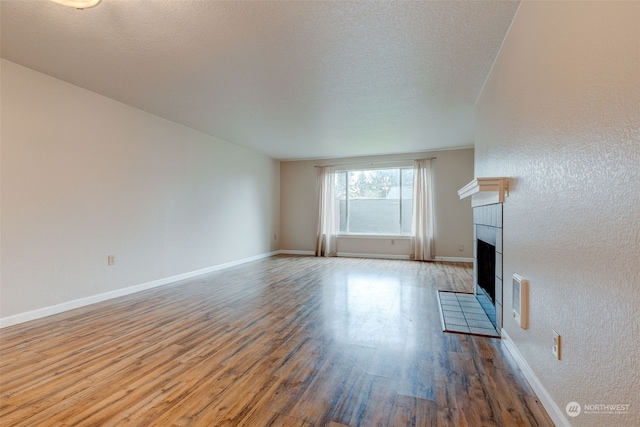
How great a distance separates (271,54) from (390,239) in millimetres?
5180

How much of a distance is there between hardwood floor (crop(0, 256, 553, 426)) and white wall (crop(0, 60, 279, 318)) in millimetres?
502

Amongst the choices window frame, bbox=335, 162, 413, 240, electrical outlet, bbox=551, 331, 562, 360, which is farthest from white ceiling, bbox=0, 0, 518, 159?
window frame, bbox=335, 162, 413, 240

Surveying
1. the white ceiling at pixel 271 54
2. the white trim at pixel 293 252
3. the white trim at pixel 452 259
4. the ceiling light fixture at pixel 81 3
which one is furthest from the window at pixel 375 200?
the ceiling light fixture at pixel 81 3

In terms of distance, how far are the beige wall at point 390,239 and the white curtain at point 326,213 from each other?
23 centimetres

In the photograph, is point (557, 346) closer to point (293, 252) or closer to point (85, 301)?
point (85, 301)

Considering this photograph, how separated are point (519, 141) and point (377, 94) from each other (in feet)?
5.89

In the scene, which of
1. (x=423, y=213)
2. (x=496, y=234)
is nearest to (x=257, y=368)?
(x=496, y=234)

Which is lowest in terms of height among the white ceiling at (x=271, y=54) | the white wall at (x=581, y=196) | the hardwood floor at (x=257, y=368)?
the hardwood floor at (x=257, y=368)

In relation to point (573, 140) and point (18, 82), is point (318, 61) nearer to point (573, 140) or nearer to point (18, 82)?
point (573, 140)

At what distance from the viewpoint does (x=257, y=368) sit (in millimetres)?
1927

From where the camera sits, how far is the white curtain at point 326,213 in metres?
7.20

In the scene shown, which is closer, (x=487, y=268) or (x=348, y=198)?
(x=487, y=268)

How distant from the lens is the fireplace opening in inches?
109

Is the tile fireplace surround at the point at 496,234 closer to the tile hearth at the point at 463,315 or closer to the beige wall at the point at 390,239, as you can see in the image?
the tile hearth at the point at 463,315
